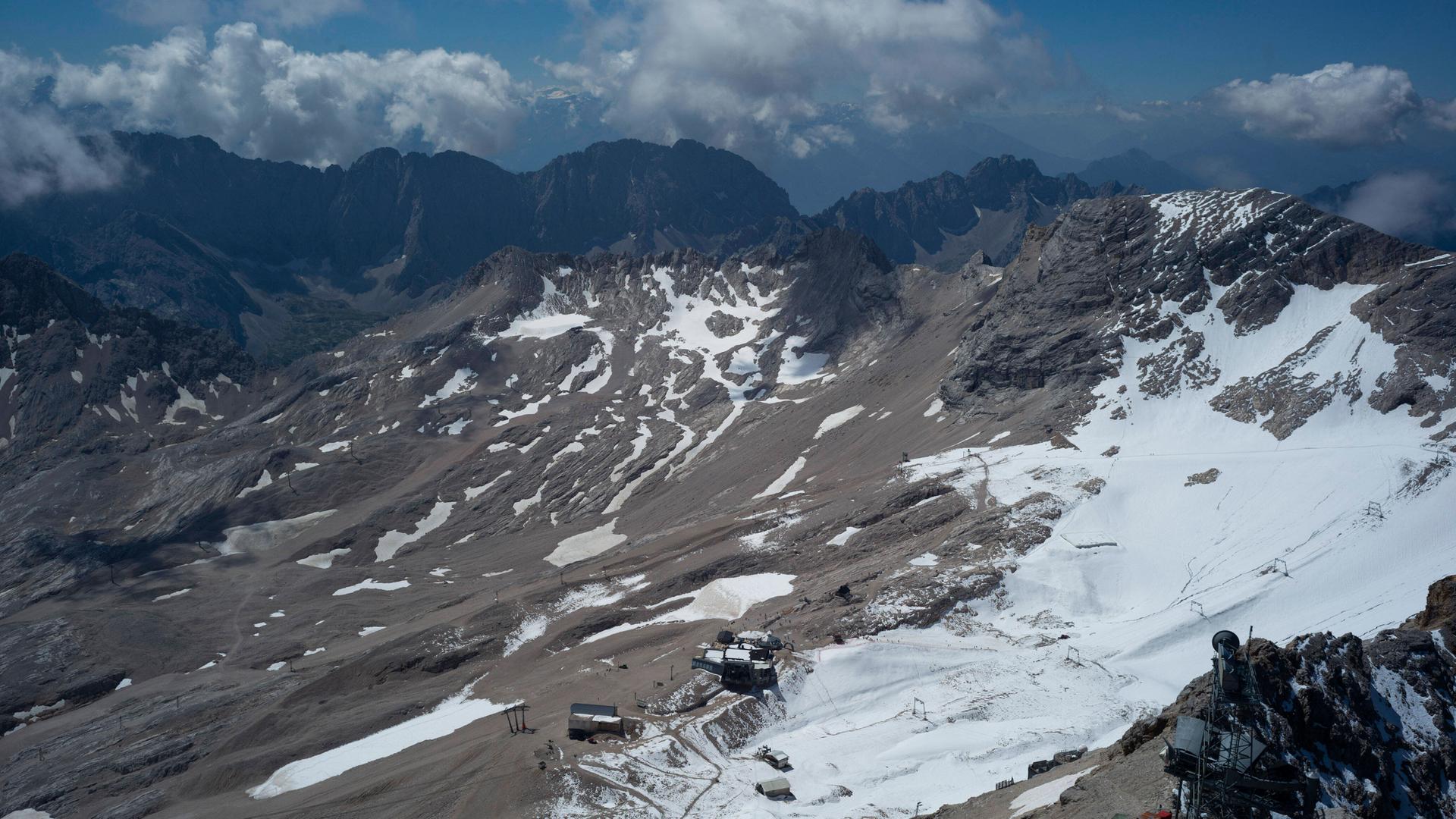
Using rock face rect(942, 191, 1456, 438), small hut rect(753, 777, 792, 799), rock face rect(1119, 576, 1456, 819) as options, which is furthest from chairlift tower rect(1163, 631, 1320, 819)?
rock face rect(942, 191, 1456, 438)

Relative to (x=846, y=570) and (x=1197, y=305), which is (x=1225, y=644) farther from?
(x=1197, y=305)

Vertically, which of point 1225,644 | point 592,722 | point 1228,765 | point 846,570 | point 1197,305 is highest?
point 1197,305

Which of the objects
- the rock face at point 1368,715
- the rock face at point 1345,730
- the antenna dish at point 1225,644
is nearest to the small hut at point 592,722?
the rock face at point 1345,730

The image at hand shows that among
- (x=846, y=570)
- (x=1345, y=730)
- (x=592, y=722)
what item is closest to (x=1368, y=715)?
(x=1345, y=730)

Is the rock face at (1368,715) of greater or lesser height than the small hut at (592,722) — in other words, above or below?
below

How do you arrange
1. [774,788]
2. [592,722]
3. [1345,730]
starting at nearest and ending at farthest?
[1345,730]
[774,788]
[592,722]

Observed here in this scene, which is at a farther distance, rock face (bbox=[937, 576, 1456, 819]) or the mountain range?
the mountain range

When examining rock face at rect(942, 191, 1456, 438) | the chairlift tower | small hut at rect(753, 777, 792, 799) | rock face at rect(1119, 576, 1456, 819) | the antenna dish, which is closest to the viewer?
the chairlift tower

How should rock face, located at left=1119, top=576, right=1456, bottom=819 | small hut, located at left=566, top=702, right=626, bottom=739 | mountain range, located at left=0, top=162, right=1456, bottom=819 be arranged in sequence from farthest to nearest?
small hut, located at left=566, top=702, right=626, bottom=739, mountain range, located at left=0, top=162, right=1456, bottom=819, rock face, located at left=1119, top=576, right=1456, bottom=819

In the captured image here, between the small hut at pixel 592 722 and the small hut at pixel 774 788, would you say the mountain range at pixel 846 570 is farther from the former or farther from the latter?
the small hut at pixel 592 722

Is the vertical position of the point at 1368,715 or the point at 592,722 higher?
the point at 592,722

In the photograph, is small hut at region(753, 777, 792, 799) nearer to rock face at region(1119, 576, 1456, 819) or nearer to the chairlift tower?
rock face at region(1119, 576, 1456, 819)

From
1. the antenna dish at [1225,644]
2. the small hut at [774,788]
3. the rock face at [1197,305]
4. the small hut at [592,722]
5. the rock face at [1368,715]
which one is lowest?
the small hut at [774,788]

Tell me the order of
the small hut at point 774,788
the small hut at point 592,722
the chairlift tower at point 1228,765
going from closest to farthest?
the chairlift tower at point 1228,765
the small hut at point 774,788
the small hut at point 592,722
